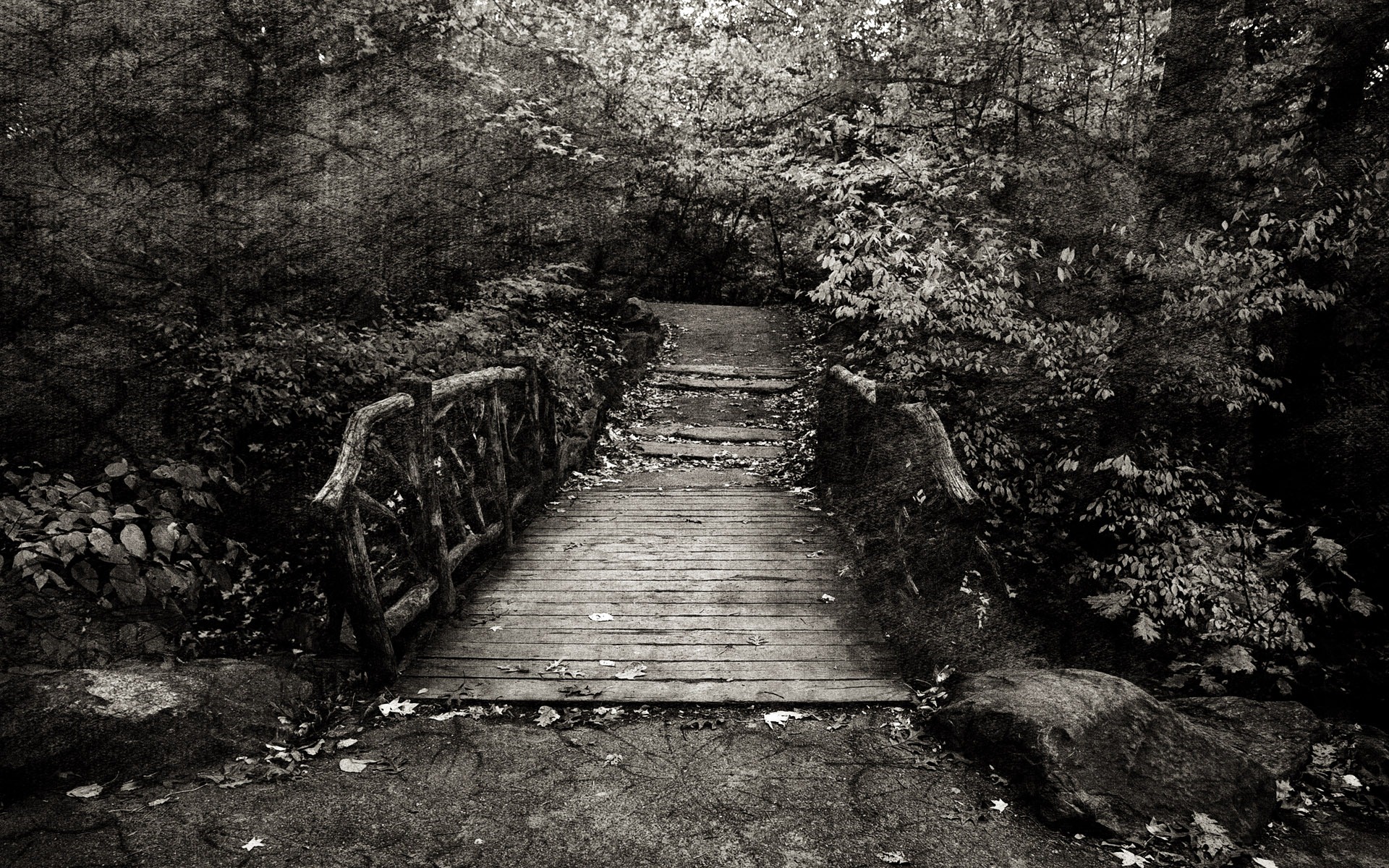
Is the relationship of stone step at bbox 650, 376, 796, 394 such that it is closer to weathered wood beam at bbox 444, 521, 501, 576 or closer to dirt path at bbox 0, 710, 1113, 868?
weathered wood beam at bbox 444, 521, 501, 576

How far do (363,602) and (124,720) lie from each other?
1.03m

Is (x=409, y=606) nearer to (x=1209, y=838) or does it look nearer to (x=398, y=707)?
(x=398, y=707)

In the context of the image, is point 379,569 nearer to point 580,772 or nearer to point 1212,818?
point 580,772

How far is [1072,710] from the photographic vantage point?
10.8 feet

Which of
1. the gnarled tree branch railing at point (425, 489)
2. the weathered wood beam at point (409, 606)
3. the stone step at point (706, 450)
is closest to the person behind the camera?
the gnarled tree branch railing at point (425, 489)

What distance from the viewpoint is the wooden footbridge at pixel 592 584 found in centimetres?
398

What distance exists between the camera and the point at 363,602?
12.6 ft

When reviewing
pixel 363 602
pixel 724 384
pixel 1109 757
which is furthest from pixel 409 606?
pixel 724 384

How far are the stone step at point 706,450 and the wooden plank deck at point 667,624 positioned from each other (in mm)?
2623

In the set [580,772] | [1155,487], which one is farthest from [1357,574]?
[580,772]

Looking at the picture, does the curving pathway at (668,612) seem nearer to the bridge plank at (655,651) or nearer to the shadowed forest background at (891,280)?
the bridge plank at (655,651)

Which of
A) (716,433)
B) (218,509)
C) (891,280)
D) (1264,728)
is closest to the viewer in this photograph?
(1264,728)

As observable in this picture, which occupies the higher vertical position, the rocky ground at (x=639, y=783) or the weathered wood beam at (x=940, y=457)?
the weathered wood beam at (x=940, y=457)

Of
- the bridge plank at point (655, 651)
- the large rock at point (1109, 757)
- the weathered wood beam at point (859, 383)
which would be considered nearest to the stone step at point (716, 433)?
the weathered wood beam at point (859, 383)
